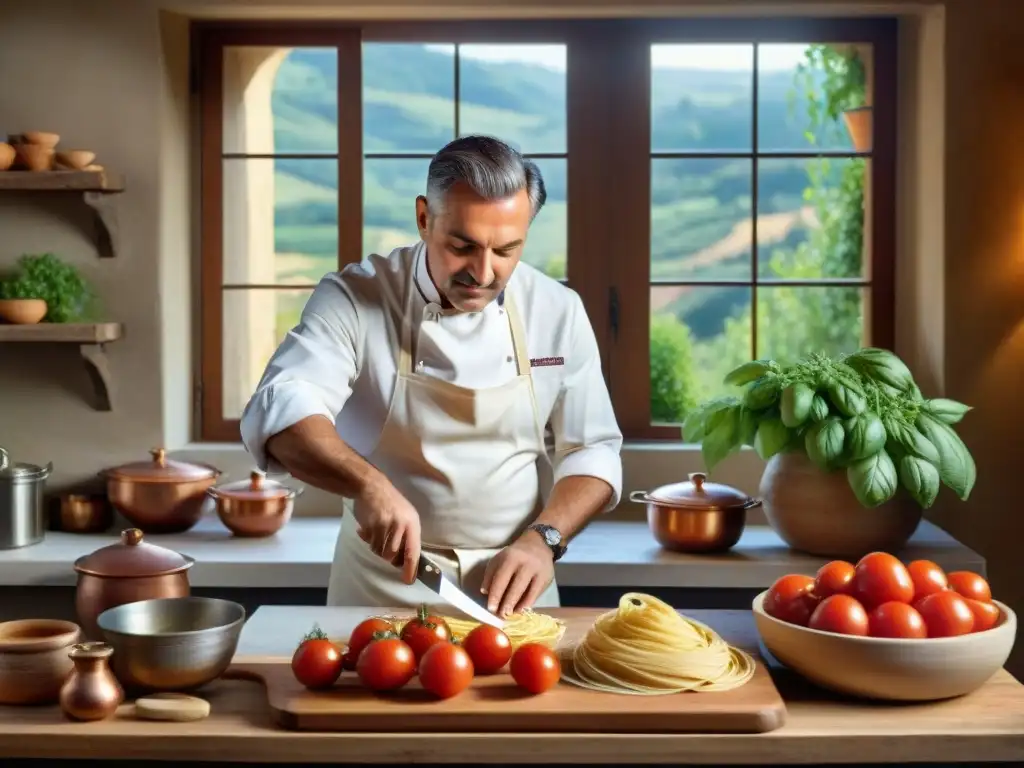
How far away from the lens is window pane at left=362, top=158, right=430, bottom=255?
3947 mm

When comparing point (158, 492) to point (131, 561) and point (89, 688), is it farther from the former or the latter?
point (89, 688)

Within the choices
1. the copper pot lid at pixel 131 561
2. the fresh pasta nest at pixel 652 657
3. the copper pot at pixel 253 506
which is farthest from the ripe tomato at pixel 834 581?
the copper pot at pixel 253 506

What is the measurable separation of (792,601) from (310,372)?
1005 mm

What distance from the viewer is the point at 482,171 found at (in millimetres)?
2238

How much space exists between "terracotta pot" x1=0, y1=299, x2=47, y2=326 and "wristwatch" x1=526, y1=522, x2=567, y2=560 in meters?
1.84

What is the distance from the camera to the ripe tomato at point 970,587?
1950mm

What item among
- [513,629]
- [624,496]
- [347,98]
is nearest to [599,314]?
[624,496]

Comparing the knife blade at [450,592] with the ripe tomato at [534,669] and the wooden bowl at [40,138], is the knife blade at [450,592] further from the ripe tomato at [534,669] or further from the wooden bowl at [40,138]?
the wooden bowl at [40,138]

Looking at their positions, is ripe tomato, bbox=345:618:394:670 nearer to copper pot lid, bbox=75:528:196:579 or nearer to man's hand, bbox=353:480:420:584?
man's hand, bbox=353:480:420:584

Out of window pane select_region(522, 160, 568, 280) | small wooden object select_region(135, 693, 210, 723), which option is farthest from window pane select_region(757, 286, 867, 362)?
small wooden object select_region(135, 693, 210, 723)

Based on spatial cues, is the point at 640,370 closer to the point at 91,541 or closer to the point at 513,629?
the point at 91,541

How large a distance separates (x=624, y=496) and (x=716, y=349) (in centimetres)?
55

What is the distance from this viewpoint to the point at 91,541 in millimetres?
3514

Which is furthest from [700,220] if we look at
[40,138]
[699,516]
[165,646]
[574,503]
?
[165,646]
